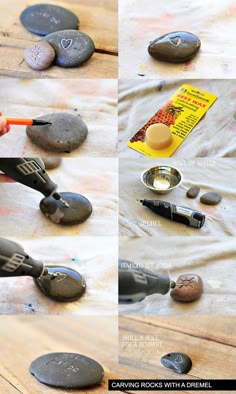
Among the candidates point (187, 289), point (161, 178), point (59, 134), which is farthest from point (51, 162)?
point (187, 289)

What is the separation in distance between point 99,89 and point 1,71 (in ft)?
0.58

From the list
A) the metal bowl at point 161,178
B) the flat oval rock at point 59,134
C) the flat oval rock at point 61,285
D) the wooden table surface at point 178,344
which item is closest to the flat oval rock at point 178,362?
the wooden table surface at point 178,344

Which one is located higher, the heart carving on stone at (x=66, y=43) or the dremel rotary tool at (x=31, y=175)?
the heart carving on stone at (x=66, y=43)

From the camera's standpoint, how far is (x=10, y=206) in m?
0.95

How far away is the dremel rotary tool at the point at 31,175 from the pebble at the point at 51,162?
28mm

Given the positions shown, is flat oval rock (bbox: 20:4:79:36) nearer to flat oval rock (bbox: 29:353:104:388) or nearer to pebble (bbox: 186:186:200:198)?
pebble (bbox: 186:186:200:198)

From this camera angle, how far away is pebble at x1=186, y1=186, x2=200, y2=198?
0.96 metres

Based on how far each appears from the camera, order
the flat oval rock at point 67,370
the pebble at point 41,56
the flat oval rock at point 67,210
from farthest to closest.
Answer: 1. the pebble at point 41,56
2. the flat oval rock at point 67,210
3. the flat oval rock at point 67,370

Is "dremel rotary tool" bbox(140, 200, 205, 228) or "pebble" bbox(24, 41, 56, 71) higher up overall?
"pebble" bbox(24, 41, 56, 71)

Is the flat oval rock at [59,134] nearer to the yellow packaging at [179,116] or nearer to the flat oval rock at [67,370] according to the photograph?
the yellow packaging at [179,116]

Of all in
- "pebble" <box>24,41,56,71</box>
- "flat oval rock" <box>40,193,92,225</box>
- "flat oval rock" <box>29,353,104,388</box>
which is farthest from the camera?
"pebble" <box>24,41,56,71</box>

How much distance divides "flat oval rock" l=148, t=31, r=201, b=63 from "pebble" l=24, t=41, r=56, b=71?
0.17 m

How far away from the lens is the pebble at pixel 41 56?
1.13 metres

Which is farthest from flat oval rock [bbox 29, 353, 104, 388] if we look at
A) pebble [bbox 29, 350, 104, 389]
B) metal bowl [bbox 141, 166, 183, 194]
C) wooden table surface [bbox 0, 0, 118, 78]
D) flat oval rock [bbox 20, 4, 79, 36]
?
flat oval rock [bbox 20, 4, 79, 36]
